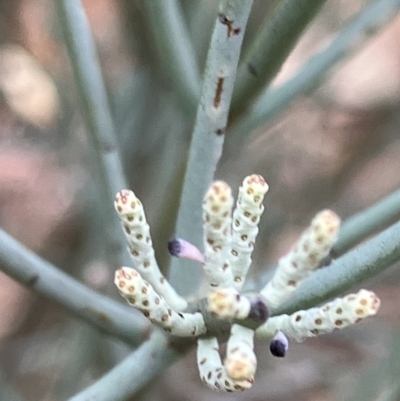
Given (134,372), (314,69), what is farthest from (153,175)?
(134,372)

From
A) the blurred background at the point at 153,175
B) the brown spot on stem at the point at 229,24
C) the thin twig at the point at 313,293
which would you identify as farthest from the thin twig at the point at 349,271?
the blurred background at the point at 153,175

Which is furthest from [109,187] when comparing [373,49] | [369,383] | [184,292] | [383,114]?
[373,49]

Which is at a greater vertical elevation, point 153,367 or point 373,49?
point 373,49

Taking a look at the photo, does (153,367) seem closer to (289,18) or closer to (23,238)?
(289,18)

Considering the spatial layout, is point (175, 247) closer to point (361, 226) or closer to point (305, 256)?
point (305, 256)

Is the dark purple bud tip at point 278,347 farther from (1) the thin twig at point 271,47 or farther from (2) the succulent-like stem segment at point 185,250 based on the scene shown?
(1) the thin twig at point 271,47

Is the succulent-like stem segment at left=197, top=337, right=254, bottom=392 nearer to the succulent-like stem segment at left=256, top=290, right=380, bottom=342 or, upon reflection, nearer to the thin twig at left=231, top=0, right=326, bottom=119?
the succulent-like stem segment at left=256, top=290, right=380, bottom=342

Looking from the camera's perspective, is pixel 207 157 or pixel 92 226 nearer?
pixel 207 157
